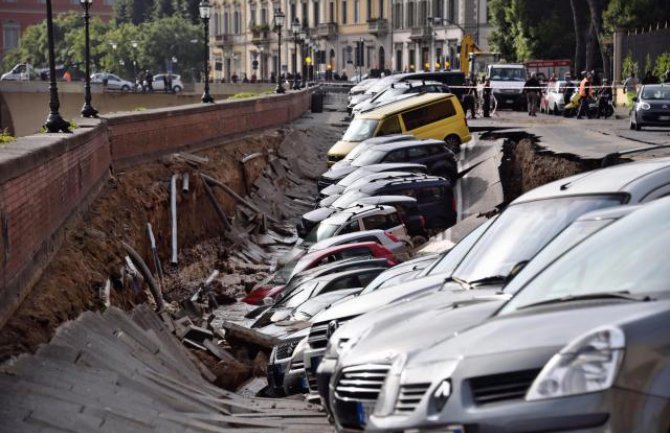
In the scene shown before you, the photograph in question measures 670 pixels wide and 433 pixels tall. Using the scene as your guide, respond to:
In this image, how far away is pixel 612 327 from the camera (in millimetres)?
6766

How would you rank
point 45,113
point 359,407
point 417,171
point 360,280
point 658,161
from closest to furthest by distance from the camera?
point 359,407 < point 658,161 < point 360,280 < point 417,171 < point 45,113

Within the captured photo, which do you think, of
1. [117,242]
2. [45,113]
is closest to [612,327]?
[117,242]

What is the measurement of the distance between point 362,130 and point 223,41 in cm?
10480

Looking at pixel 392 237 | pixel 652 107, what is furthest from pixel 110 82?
pixel 392 237

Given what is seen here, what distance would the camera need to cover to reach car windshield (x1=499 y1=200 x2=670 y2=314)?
740cm

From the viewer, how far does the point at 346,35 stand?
119188mm

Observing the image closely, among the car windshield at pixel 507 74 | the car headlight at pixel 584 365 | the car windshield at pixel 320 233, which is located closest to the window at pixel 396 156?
the car windshield at pixel 320 233

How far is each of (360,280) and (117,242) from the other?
600 cm

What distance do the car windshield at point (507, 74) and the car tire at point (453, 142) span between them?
21.5 m

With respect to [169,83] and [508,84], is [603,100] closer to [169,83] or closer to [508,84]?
[508,84]

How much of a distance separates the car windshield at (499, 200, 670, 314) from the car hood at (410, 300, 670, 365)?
0.23m

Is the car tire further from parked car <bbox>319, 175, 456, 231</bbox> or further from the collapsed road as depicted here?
parked car <bbox>319, 175, 456, 231</bbox>

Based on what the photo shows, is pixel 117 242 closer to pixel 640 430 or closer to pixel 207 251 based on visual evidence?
pixel 207 251

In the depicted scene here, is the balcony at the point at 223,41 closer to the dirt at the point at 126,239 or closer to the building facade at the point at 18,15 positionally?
the building facade at the point at 18,15
